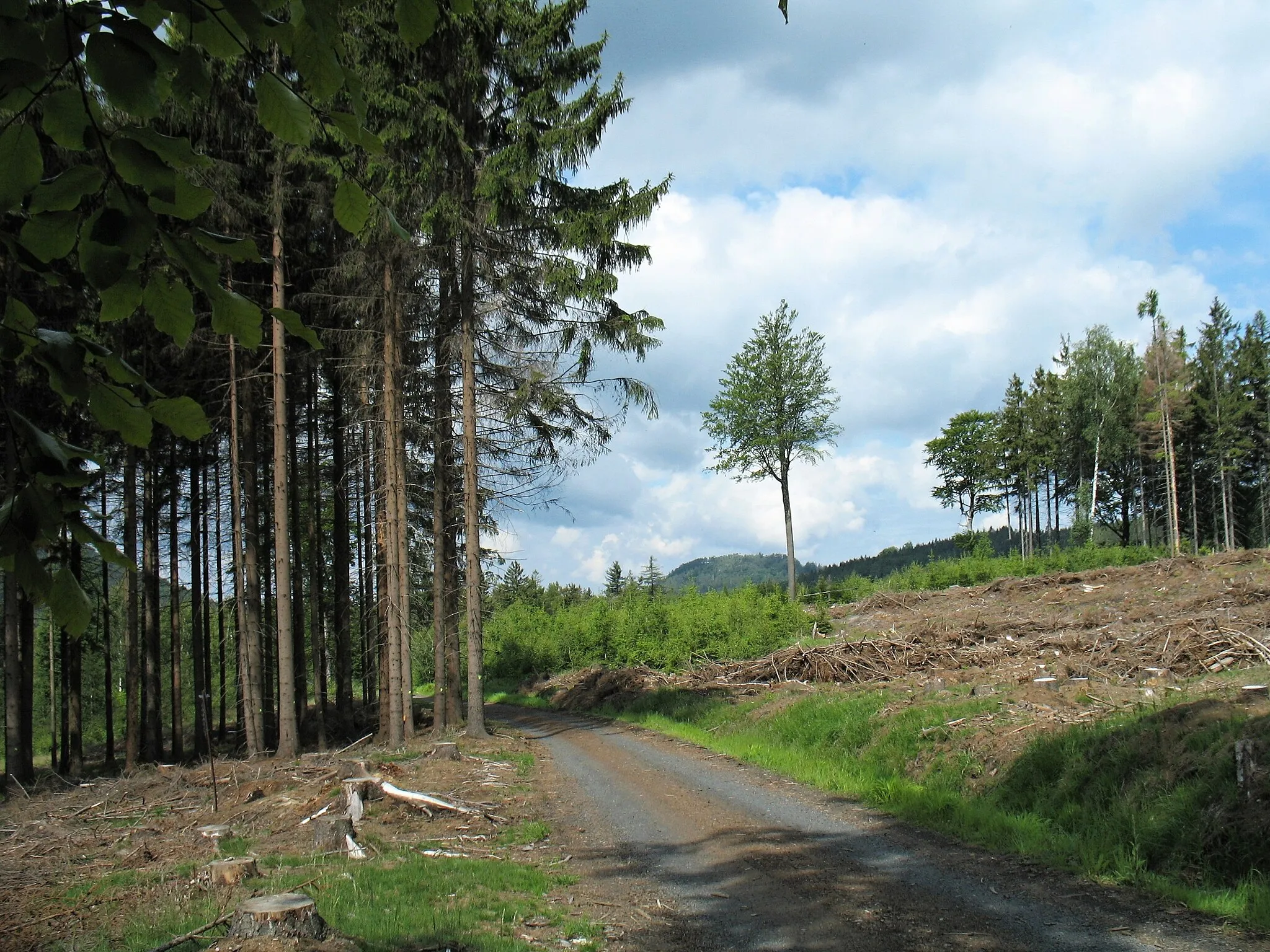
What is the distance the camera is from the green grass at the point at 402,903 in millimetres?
5758

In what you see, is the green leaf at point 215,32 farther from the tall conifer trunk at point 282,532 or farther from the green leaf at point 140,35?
the tall conifer trunk at point 282,532

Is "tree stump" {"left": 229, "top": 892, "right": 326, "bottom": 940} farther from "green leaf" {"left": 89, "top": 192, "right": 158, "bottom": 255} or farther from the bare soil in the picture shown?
"green leaf" {"left": 89, "top": 192, "right": 158, "bottom": 255}

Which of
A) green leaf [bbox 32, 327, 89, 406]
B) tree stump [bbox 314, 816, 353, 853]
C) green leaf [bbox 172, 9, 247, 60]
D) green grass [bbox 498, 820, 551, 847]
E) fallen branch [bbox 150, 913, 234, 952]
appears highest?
green leaf [bbox 172, 9, 247, 60]

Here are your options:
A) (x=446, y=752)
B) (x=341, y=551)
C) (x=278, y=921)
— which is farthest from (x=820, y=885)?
(x=341, y=551)

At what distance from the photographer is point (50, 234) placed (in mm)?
1515

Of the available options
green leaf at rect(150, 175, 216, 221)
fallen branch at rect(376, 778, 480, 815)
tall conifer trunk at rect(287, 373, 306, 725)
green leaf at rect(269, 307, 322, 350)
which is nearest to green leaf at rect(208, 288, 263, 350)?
green leaf at rect(269, 307, 322, 350)

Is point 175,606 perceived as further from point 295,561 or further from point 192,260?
point 192,260

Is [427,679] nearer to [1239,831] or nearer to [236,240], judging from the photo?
[1239,831]

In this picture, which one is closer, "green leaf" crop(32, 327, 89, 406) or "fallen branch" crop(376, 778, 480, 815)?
"green leaf" crop(32, 327, 89, 406)

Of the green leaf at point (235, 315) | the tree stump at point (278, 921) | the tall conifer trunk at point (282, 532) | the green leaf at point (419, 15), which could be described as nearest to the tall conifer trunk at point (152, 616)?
the tall conifer trunk at point (282, 532)

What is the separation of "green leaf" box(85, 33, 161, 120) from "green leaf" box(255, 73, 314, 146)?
8.0 inches

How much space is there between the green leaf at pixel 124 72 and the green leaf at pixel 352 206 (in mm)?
426

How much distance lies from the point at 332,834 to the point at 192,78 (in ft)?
29.7

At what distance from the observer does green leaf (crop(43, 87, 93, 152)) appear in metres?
1.41
